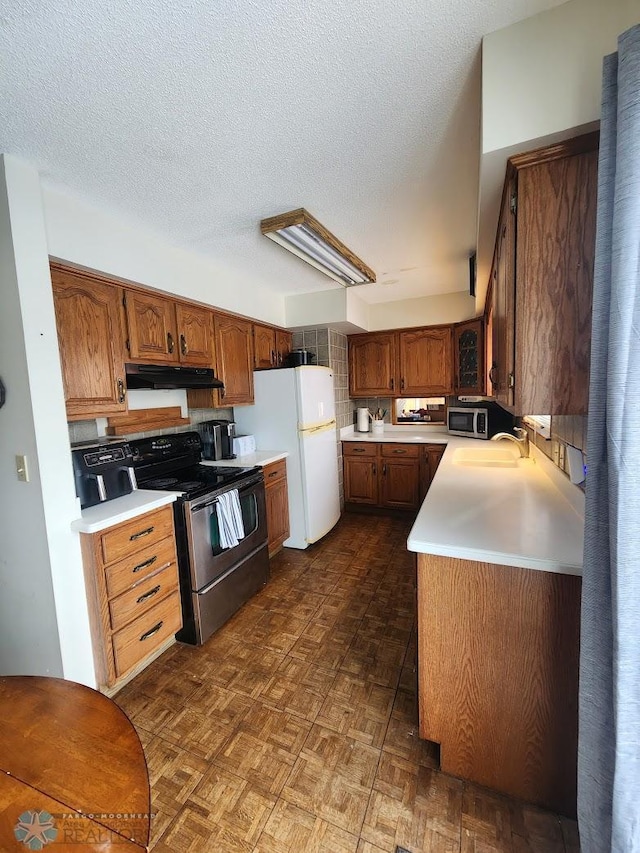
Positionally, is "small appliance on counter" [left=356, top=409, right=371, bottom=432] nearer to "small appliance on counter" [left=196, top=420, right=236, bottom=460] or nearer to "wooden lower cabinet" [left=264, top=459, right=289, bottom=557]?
"wooden lower cabinet" [left=264, top=459, right=289, bottom=557]

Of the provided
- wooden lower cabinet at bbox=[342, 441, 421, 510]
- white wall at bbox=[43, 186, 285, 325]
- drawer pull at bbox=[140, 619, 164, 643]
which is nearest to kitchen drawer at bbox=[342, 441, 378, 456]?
wooden lower cabinet at bbox=[342, 441, 421, 510]

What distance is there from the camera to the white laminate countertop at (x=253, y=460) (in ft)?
8.99

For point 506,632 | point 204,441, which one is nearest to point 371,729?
point 506,632

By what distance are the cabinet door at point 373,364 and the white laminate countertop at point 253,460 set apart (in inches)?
61.6

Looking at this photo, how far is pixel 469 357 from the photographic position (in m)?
3.61

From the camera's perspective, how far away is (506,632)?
3.84ft

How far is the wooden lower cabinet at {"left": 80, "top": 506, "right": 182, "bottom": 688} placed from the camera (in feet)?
5.34

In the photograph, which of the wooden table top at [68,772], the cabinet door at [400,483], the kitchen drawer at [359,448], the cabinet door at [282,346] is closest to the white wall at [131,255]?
the cabinet door at [282,346]

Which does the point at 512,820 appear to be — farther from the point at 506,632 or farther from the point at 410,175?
the point at 410,175

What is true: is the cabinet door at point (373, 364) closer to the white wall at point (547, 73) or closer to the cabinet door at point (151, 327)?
the cabinet door at point (151, 327)

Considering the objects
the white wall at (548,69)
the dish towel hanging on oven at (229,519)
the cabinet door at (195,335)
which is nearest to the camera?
the white wall at (548,69)

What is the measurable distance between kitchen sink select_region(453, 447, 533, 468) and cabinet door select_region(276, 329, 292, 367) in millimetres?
1896

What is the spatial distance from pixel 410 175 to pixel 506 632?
1927mm

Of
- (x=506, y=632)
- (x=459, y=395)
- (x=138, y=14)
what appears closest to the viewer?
(x=138, y=14)
